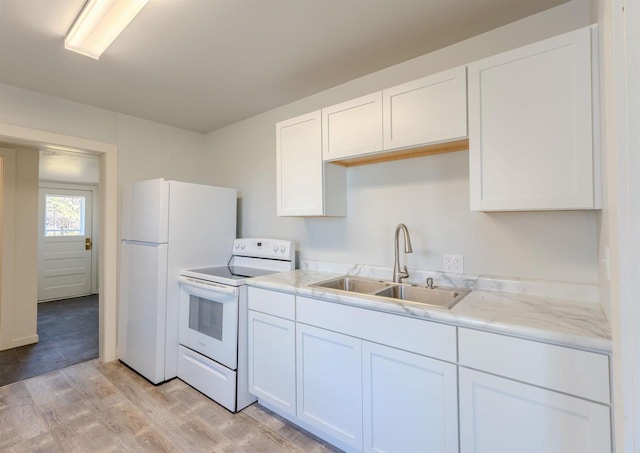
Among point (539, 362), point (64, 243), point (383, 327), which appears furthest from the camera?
point (64, 243)

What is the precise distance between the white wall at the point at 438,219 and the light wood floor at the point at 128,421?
1238 mm

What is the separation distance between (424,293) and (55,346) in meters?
3.74

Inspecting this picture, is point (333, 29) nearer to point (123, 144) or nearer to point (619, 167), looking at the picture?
point (619, 167)

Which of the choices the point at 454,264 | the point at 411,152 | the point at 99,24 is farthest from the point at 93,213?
the point at 454,264

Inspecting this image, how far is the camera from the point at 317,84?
7.94 feet

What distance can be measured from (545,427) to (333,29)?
2.06 m

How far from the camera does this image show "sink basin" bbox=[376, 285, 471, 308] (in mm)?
1780

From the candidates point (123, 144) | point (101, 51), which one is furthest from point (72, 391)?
point (101, 51)

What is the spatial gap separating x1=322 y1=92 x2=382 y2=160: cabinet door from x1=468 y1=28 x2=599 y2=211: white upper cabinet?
52 cm

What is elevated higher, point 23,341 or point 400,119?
point 400,119

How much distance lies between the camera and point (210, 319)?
7.59 feet

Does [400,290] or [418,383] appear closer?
[418,383]

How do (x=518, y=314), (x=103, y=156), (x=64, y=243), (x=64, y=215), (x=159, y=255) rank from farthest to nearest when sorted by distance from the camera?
(x=64, y=215) → (x=64, y=243) → (x=103, y=156) → (x=159, y=255) → (x=518, y=314)

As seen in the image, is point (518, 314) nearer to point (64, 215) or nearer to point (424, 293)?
point (424, 293)
